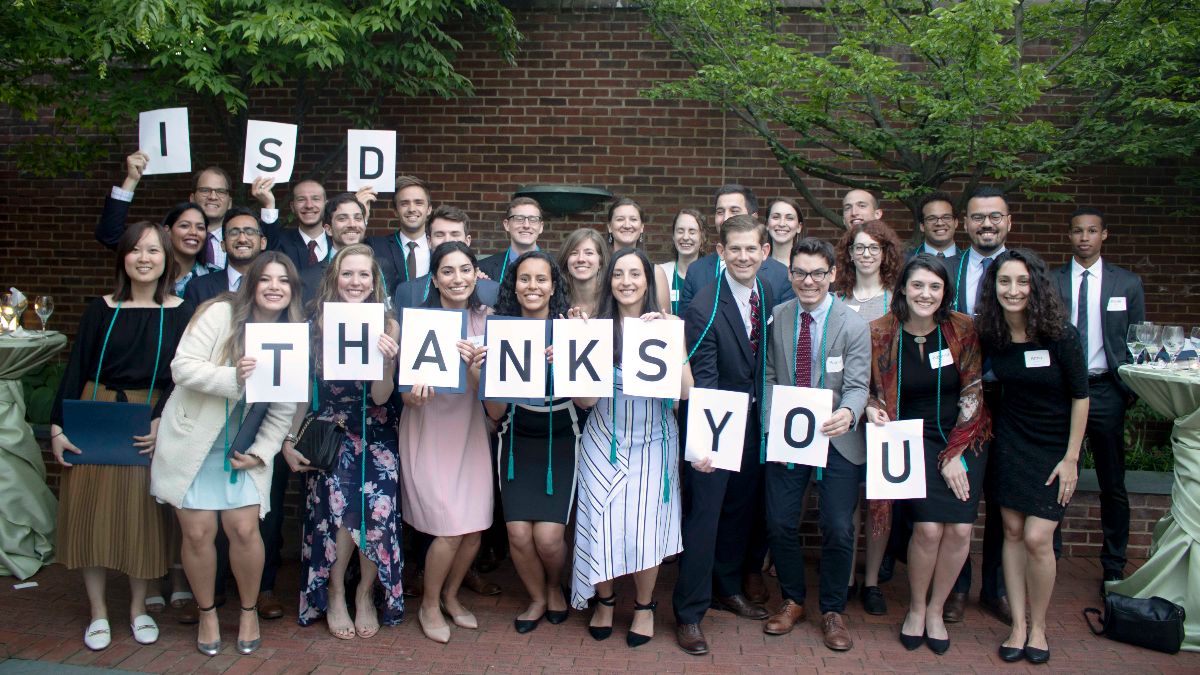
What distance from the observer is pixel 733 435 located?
4.62 m

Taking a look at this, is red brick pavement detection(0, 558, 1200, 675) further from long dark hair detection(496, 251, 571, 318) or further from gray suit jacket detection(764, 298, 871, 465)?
long dark hair detection(496, 251, 571, 318)

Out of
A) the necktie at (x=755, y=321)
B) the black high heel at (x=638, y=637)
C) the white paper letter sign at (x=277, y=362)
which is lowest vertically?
the black high heel at (x=638, y=637)

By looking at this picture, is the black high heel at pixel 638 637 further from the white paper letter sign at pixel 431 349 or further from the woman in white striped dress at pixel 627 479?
the white paper letter sign at pixel 431 349

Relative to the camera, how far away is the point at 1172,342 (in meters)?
5.15

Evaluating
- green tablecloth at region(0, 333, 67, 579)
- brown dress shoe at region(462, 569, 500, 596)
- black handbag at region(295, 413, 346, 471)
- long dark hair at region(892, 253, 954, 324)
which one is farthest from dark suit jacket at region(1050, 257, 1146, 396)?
green tablecloth at region(0, 333, 67, 579)

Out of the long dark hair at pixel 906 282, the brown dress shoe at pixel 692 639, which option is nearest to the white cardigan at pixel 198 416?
the brown dress shoe at pixel 692 639

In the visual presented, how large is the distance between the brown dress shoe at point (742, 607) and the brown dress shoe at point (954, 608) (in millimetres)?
951

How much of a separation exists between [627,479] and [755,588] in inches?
47.4

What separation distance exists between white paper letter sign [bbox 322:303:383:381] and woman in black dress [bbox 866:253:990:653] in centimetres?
240

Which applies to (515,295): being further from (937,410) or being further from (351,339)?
(937,410)

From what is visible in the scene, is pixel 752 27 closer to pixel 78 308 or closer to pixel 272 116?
pixel 272 116

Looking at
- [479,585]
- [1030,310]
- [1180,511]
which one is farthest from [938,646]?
[479,585]

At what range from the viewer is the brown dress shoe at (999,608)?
5.24m

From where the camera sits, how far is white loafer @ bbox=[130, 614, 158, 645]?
15.7 feet
